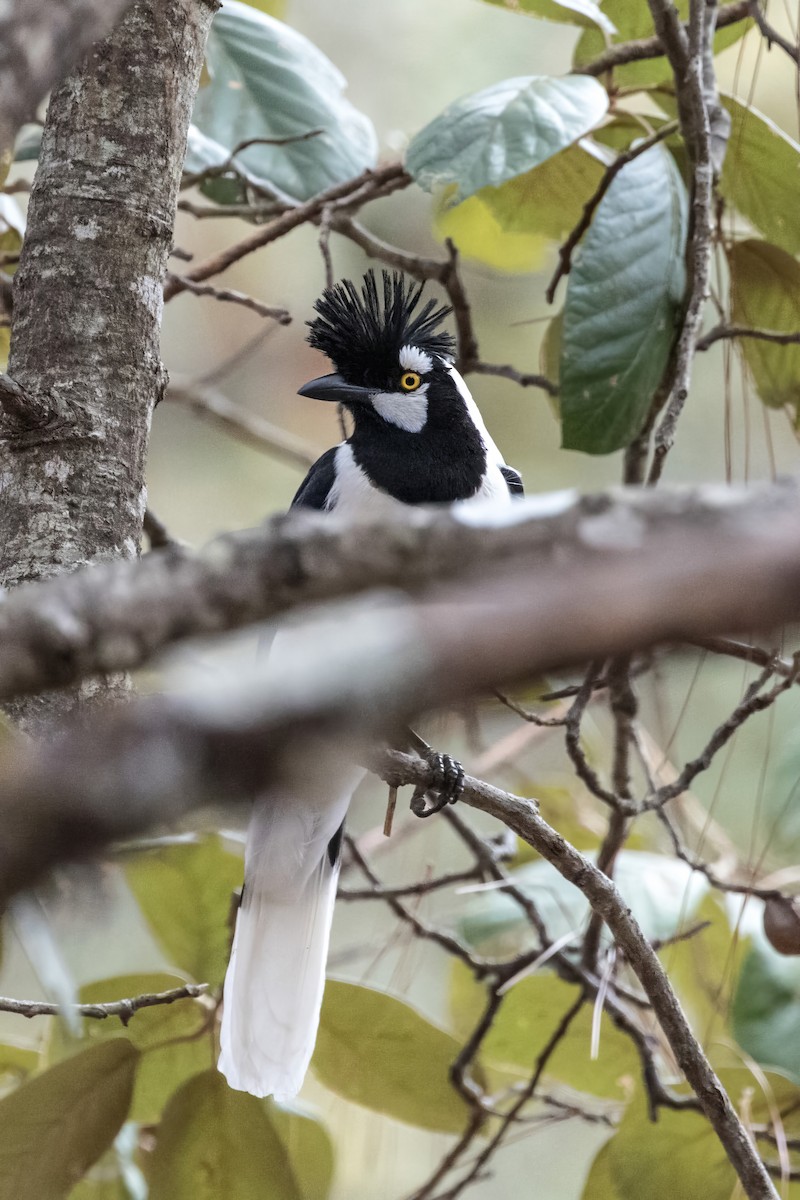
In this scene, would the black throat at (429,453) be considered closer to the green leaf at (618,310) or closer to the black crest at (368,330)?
the black crest at (368,330)

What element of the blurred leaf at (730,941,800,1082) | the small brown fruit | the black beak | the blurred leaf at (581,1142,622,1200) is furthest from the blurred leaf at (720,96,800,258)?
the blurred leaf at (581,1142,622,1200)

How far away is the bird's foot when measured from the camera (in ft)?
4.42

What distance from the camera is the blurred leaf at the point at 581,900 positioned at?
67.4 inches

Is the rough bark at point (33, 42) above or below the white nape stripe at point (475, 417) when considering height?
below

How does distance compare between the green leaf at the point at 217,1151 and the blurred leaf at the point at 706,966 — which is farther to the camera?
the blurred leaf at the point at 706,966

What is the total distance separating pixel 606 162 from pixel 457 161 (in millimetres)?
350

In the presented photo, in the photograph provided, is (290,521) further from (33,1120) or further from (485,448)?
(485,448)

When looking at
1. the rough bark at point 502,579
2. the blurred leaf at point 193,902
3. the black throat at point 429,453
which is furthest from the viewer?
the black throat at point 429,453

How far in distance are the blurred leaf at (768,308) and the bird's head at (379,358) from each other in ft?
1.71

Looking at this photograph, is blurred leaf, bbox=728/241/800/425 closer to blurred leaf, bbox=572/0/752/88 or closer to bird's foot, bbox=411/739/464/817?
blurred leaf, bbox=572/0/752/88

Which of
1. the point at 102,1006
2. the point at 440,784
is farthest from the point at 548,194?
the point at 102,1006

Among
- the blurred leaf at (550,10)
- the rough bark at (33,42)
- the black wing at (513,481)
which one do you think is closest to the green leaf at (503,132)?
the blurred leaf at (550,10)

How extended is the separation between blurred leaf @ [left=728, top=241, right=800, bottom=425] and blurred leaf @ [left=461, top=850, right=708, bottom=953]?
2.37 ft

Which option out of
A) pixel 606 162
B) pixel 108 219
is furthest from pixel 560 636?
pixel 606 162
